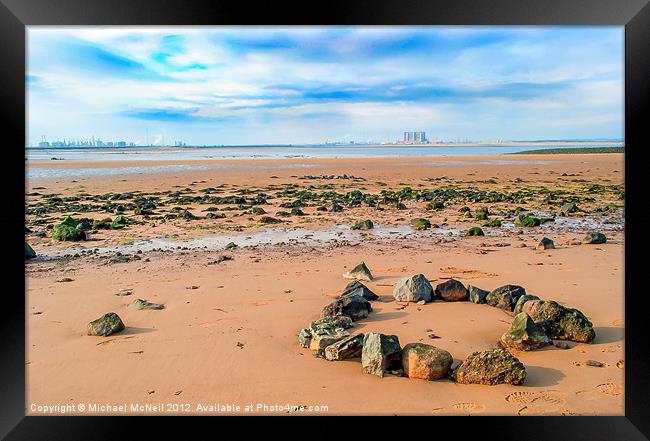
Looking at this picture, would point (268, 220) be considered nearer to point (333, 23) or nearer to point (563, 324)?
point (563, 324)

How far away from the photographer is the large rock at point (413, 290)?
17.8 feet

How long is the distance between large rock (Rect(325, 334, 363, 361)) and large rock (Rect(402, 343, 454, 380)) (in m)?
0.43

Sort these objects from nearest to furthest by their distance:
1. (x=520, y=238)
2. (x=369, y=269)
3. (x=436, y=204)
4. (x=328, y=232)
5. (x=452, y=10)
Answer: (x=452, y=10)
(x=369, y=269)
(x=520, y=238)
(x=328, y=232)
(x=436, y=204)

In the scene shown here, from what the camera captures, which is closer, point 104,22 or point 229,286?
point 104,22

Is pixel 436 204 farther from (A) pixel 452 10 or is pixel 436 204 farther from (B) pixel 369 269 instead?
(A) pixel 452 10

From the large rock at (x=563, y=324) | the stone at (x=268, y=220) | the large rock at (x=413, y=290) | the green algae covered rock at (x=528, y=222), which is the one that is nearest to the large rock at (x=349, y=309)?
the large rock at (x=413, y=290)

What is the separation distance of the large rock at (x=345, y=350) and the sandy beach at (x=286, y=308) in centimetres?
7

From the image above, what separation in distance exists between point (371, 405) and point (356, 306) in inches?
64.7

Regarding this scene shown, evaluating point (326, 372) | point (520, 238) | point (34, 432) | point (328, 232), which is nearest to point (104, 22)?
point (34, 432)

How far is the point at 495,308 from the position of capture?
5.22 m

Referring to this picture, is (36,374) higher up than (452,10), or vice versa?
(452,10)

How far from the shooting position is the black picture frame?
318 cm

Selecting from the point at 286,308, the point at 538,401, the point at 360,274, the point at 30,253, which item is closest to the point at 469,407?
the point at 538,401

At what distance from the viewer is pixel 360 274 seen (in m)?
6.39
